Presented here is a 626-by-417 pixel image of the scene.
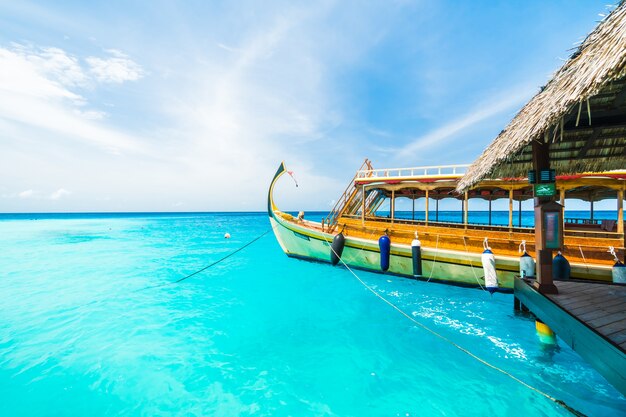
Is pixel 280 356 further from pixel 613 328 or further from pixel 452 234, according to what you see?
pixel 452 234

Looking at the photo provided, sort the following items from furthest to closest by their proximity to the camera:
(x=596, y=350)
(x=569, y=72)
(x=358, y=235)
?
(x=358, y=235) → (x=569, y=72) → (x=596, y=350)

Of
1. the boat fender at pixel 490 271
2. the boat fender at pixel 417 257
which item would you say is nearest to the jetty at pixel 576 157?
the boat fender at pixel 490 271

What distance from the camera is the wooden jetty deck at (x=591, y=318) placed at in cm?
291

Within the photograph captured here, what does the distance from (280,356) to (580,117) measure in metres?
7.64

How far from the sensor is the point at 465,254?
8.86m

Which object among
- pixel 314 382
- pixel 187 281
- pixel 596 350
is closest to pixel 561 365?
pixel 596 350

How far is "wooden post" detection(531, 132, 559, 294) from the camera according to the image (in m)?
4.63

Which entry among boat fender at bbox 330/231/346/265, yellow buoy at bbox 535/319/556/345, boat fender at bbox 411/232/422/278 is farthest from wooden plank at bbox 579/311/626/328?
boat fender at bbox 330/231/346/265

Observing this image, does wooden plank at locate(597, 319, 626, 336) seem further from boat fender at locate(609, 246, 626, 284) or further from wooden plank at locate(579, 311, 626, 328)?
boat fender at locate(609, 246, 626, 284)

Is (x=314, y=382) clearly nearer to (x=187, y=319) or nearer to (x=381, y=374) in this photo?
(x=381, y=374)

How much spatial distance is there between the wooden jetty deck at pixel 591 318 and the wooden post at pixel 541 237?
0.20 metres

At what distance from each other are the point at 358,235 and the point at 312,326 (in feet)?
18.0

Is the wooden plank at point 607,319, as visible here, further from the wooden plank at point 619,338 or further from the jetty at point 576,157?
the wooden plank at point 619,338

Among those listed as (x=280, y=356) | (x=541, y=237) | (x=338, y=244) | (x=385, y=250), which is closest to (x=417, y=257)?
(x=385, y=250)
